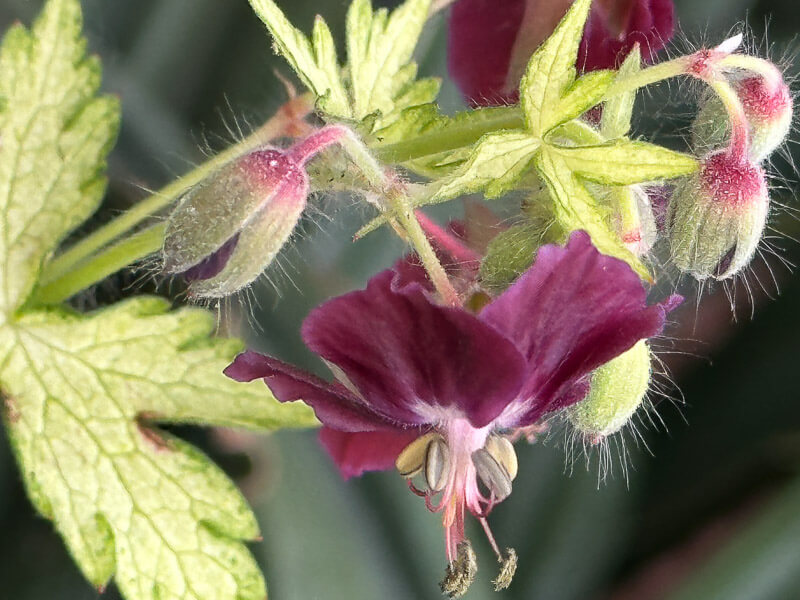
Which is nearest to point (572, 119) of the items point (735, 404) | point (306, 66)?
point (306, 66)

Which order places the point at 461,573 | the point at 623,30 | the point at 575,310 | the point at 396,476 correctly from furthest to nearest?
the point at 396,476 → the point at 623,30 → the point at 461,573 → the point at 575,310

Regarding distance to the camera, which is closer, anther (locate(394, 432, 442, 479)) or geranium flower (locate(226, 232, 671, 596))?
geranium flower (locate(226, 232, 671, 596))

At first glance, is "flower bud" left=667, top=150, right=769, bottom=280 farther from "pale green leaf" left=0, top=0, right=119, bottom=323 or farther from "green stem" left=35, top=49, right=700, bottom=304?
"pale green leaf" left=0, top=0, right=119, bottom=323

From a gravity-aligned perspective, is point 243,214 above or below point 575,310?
above

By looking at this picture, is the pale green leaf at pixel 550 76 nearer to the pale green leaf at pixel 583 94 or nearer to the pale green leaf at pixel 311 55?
the pale green leaf at pixel 583 94

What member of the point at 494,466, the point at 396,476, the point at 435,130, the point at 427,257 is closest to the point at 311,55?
the point at 435,130

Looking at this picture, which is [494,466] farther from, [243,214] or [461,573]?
[243,214]

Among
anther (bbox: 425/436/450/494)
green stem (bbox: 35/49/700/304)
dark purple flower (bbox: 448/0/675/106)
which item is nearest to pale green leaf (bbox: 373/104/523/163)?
green stem (bbox: 35/49/700/304)
